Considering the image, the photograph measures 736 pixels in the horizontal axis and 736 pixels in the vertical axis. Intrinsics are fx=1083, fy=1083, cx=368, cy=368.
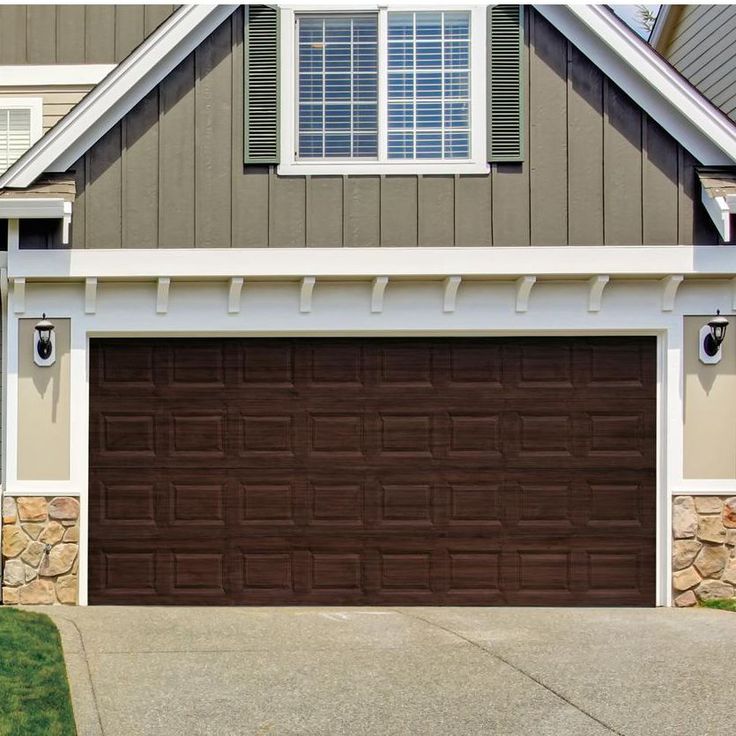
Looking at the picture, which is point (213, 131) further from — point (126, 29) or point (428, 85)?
point (126, 29)

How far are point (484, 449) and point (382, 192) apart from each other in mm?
2378

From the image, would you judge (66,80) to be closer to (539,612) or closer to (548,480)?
(548,480)

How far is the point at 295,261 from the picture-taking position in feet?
29.9

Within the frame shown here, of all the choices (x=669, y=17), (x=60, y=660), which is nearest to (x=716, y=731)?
(x=60, y=660)

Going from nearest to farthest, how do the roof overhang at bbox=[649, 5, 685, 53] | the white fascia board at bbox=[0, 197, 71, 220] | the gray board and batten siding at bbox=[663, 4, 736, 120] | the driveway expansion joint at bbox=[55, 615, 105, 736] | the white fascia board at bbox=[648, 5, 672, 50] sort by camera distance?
the driveway expansion joint at bbox=[55, 615, 105, 736] → the white fascia board at bbox=[0, 197, 71, 220] → the gray board and batten siding at bbox=[663, 4, 736, 120] → the roof overhang at bbox=[649, 5, 685, 53] → the white fascia board at bbox=[648, 5, 672, 50]

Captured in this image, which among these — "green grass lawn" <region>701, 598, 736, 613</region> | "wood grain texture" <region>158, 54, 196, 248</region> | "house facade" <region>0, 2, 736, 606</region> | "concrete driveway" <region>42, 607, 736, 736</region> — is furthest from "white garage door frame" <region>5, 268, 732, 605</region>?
"concrete driveway" <region>42, 607, 736, 736</region>

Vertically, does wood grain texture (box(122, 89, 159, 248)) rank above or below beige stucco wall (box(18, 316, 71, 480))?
above

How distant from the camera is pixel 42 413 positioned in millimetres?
9258

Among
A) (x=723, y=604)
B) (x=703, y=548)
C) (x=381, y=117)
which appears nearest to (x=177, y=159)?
(x=381, y=117)

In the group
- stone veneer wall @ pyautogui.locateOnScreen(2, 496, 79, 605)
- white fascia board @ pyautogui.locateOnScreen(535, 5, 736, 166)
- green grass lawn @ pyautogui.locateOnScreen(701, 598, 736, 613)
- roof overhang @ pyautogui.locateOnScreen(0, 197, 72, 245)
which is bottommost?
green grass lawn @ pyautogui.locateOnScreen(701, 598, 736, 613)

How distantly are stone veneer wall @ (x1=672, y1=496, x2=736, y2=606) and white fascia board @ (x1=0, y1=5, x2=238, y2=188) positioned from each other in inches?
225

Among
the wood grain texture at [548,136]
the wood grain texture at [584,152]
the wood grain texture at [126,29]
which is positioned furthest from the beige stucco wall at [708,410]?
the wood grain texture at [126,29]

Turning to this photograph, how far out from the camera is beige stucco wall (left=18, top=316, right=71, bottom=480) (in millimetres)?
9227

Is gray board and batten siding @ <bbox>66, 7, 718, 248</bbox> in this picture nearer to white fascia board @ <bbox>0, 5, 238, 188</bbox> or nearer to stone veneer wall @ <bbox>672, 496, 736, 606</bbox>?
white fascia board @ <bbox>0, 5, 238, 188</bbox>
